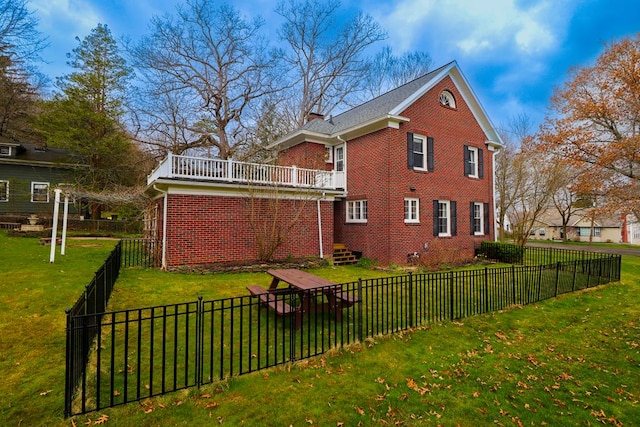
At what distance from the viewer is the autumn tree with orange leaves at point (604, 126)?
19375 mm

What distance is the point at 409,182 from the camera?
13.8m

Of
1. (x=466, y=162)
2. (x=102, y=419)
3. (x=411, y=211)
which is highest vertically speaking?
(x=466, y=162)

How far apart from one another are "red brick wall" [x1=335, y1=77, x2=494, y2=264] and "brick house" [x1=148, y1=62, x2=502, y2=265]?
0.05 m

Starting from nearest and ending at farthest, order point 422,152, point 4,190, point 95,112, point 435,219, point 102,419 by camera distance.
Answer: point 102,419
point 422,152
point 435,219
point 95,112
point 4,190

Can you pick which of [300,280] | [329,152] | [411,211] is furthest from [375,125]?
[300,280]

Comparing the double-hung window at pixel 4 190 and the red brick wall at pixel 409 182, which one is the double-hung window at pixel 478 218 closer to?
the red brick wall at pixel 409 182

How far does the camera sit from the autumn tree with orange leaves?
63.6 ft

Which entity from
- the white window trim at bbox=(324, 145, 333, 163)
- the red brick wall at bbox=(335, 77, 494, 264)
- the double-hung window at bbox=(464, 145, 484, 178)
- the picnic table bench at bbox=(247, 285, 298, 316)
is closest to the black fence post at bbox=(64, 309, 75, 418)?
the picnic table bench at bbox=(247, 285, 298, 316)

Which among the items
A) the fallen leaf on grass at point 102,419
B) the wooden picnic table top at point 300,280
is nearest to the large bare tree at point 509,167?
the wooden picnic table top at point 300,280

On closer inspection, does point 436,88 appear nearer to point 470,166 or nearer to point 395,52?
point 470,166

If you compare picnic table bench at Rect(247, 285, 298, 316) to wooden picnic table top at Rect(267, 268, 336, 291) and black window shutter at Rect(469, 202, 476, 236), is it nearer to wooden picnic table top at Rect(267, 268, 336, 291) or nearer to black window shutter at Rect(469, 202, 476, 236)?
wooden picnic table top at Rect(267, 268, 336, 291)

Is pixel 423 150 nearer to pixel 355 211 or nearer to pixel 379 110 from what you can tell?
Result: pixel 379 110

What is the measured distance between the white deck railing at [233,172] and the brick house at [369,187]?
0.04 m

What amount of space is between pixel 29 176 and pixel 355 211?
26.8m
